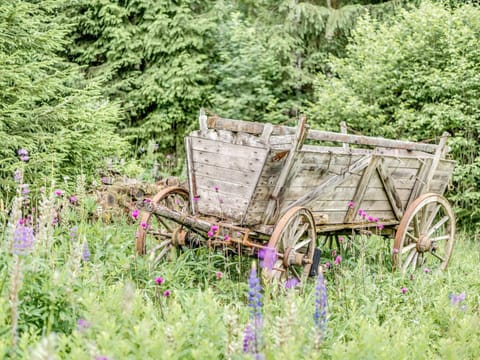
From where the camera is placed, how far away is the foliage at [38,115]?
5559 mm

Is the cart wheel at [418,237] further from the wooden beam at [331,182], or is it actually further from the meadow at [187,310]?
the wooden beam at [331,182]

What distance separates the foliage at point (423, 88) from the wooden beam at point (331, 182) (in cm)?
453

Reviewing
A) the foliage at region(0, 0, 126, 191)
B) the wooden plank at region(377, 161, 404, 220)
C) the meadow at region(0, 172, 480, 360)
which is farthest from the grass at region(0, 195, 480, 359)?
the foliage at region(0, 0, 126, 191)

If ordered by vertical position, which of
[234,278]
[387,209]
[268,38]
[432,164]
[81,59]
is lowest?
[234,278]

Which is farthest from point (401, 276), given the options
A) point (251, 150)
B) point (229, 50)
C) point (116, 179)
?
point (229, 50)

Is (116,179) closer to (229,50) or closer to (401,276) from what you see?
(401,276)

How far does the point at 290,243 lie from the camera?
14.3 ft

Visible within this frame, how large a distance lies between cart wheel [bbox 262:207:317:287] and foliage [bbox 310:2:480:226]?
17.0ft

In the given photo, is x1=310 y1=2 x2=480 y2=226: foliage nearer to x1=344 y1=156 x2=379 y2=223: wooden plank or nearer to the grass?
the grass

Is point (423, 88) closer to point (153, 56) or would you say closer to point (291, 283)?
point (153, 56)

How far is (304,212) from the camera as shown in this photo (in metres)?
4.36

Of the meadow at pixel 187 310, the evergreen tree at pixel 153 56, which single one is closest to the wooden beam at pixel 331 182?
the meadow at pixel 187 310

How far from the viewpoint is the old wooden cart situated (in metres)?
4.31

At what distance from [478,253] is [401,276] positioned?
2.51 metres
